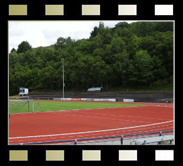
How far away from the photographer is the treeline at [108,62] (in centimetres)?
5516

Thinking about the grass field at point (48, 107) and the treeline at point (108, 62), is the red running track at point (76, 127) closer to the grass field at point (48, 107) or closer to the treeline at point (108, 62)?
the grass field at point (48, 107)

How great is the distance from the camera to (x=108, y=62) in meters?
65.1

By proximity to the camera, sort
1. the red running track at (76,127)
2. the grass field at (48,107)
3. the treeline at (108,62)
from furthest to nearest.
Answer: the treeline at (108,62), the grass field at (48,107), the red running track at (76,127)

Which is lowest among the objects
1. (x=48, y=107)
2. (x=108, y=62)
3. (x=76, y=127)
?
(x=48, y=107)

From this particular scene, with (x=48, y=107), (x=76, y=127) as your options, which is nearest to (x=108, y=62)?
(x=48, y=107)

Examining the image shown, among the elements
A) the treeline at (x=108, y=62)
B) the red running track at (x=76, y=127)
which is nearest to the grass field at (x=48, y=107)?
the red running track at (x=76, y=127)

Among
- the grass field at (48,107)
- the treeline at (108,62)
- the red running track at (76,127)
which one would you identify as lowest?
the grass field at (48,107)

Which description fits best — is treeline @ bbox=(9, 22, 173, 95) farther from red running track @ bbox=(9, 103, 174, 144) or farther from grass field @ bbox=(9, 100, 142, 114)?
red running track @ bbox=(9, 103, 174, 144)

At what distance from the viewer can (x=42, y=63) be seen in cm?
7275

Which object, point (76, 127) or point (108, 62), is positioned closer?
point (76, 127)

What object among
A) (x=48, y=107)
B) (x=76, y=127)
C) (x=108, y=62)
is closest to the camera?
(x=76, y=127)

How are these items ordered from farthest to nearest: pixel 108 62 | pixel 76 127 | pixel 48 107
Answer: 1. pixel 108 62
2. pixel 48 107
3. pixel 76 127

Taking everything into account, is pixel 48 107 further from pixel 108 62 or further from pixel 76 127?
pixel 108 62
